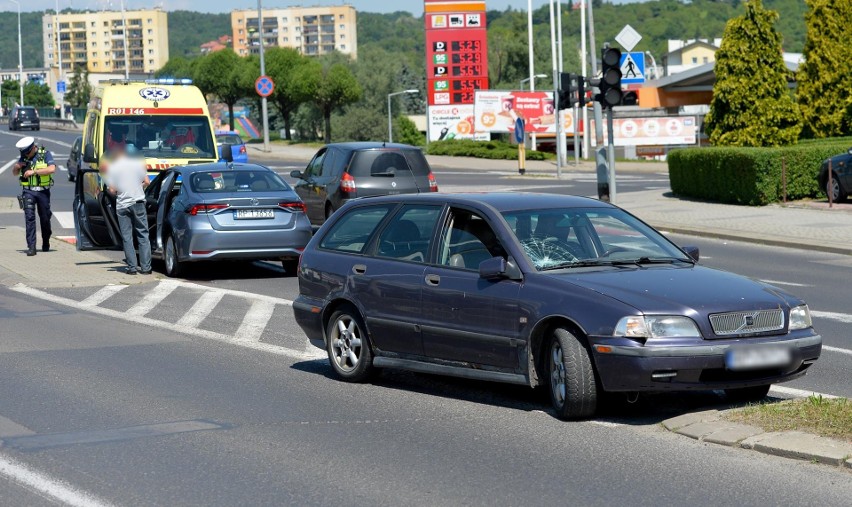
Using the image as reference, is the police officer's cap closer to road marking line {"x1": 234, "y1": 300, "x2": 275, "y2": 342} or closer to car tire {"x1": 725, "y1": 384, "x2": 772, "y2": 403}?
road marking line {"x1": 234, "y1": 300, "x2": 275, "y2": 342}

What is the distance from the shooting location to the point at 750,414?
763 cm

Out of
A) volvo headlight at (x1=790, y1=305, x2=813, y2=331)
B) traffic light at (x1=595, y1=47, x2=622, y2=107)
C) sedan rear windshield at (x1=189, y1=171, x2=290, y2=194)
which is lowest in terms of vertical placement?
volvo headlight at (x1=790, y1=305, x2=813, y2=331)

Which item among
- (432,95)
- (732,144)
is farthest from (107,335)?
(432,95)

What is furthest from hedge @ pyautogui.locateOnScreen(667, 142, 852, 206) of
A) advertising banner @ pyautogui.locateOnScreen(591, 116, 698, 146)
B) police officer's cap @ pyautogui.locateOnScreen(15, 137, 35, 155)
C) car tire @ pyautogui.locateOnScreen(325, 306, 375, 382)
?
advertising banner @ pyautogui.locateOnScreen(591, 116, 698, 146)

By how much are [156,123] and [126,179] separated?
21.5 ft

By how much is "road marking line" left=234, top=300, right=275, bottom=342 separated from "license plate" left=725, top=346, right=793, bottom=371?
17.7 ft

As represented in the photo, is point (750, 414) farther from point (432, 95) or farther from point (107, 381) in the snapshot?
point (432, 95)

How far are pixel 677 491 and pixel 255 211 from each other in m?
11.0

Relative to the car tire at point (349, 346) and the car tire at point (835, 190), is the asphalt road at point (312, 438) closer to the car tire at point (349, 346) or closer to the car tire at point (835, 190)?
the car tire at point (349, 346)

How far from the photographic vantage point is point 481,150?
61.7 m

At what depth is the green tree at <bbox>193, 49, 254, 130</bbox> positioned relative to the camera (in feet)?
289

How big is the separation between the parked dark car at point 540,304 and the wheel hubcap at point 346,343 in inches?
0.4

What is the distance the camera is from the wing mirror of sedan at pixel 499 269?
816 centimetres

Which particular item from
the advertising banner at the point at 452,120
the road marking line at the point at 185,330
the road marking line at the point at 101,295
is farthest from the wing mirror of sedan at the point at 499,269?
the advertising banner at the point at 452,120
